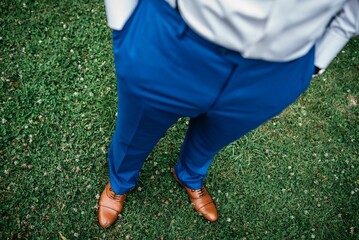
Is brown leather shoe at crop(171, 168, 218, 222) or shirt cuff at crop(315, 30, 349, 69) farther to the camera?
brown leather shoe at crop(171, 168, 218, 222)

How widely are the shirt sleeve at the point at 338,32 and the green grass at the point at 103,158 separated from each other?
1648 millimetres

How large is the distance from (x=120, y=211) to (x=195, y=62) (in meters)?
1.74

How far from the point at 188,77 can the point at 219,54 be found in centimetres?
14

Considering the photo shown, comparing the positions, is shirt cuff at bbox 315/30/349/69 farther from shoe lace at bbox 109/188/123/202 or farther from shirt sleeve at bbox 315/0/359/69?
shoe lace at bbox 109/188/123/202

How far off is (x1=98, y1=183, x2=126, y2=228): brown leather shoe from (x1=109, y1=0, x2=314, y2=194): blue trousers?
1119 millimetres

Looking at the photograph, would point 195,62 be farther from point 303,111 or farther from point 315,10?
point 303,111

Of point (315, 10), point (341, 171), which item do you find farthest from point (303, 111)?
point (315, 10)

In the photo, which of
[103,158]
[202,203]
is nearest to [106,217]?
[103,158]

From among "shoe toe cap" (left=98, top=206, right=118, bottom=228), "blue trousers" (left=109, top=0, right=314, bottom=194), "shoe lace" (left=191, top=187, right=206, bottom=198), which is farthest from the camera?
"shoe lace" (left=191, top=187, right=206, bottom=198)

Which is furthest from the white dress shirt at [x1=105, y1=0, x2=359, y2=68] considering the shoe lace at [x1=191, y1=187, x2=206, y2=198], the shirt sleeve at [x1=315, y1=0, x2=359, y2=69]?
the shoe lace at [x1=191, y1=187, x2=206, y2=198]

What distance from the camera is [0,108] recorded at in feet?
9.52

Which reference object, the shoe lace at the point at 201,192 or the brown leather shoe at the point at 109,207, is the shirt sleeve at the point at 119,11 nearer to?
Answer: the brown leather shoe at the point at 109,207

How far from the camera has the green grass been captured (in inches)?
105

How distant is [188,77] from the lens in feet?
4.22
